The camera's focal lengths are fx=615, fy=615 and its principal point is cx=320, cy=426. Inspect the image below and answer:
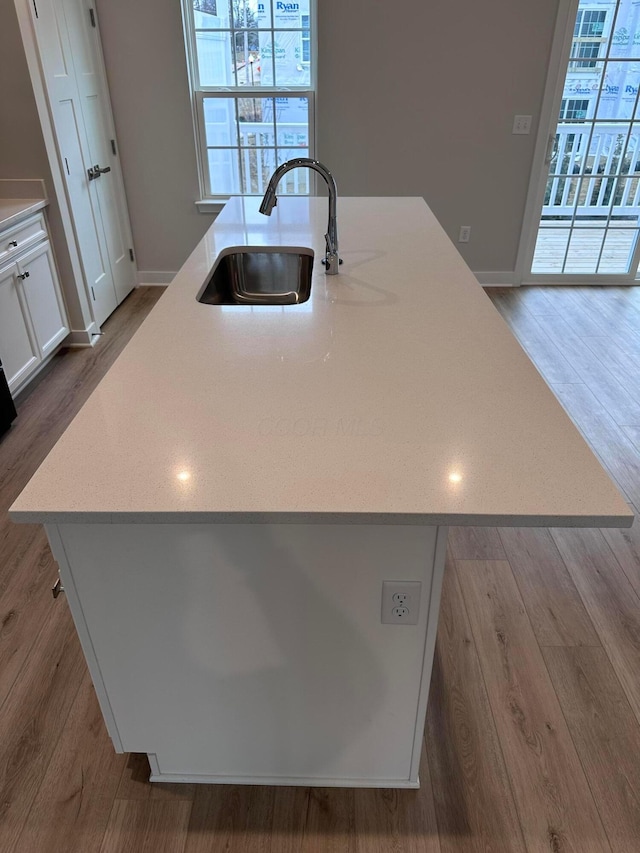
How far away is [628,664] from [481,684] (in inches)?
17.6

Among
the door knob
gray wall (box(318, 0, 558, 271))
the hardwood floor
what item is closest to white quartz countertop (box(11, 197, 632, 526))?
the hardwood floor

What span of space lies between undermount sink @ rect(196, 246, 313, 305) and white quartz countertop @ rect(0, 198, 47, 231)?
1.27 metres

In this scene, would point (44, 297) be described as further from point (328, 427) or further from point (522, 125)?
point (522, 125)

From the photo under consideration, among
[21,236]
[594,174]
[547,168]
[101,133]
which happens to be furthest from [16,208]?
[594,174]

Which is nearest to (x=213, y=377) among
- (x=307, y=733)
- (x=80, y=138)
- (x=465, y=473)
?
(x=465, y=473)

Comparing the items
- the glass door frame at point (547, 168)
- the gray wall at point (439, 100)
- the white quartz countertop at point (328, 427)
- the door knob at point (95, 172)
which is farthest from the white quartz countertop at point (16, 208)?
the glass door frame at point (547, 168)

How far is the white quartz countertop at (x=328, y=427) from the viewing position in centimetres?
98

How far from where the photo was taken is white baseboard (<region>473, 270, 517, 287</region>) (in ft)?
15.0

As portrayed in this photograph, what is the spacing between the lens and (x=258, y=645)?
1250 millimetres

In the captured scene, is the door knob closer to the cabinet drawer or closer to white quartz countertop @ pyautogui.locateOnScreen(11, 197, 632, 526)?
the cabinet drawer

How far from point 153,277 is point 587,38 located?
3289 mm

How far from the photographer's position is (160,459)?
1087 millimetres

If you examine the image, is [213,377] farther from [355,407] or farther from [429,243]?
[429,243]

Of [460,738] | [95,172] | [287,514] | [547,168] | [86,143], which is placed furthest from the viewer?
[547,168]
